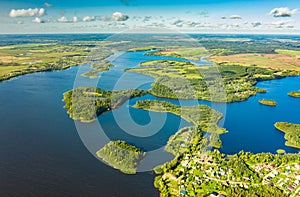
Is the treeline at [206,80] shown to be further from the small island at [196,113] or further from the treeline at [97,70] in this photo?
Answer: the treeline at [97,70]

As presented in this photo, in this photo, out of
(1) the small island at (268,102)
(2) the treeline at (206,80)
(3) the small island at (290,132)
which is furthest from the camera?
(2) the treeline at (206,80)

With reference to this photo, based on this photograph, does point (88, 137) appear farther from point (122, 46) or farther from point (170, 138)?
point (122, 46)

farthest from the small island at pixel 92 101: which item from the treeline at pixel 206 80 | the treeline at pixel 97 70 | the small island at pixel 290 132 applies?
the small island at pixel 290 132

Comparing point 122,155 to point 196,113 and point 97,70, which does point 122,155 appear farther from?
point 97,70

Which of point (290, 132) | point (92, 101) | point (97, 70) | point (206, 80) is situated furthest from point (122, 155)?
point (97, 70)

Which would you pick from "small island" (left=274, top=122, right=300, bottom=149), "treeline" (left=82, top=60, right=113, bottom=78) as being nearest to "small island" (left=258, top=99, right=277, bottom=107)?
"small island" (left=274, top=122, right=300, bottom=149)

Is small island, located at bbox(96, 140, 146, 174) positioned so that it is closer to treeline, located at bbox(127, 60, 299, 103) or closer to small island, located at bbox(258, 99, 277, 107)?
treeline, located at bbox(127, 60, 299, 103)
